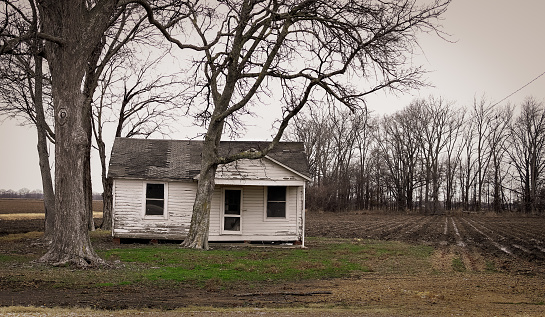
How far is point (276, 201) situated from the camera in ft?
82.2

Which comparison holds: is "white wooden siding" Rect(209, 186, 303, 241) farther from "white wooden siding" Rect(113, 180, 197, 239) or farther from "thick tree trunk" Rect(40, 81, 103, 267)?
"thick tree trunk" Rect(40, 81, 103, 267)

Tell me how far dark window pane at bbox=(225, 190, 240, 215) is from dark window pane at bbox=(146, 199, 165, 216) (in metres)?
2.65

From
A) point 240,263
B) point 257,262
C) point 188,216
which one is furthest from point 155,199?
point 240,263

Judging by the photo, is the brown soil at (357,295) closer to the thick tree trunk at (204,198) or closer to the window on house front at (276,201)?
the thick tree trunk at (204,198)

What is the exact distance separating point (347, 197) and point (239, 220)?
62.5m

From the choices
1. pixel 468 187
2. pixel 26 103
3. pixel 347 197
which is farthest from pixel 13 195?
pixel 26 103

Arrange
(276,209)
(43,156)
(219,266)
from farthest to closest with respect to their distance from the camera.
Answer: (276,209) < (43,156) < (219,266)

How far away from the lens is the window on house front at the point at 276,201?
81.9 ft

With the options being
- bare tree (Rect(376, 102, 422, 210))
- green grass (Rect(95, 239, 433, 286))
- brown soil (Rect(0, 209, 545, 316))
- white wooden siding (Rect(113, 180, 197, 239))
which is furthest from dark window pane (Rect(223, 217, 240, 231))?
bare tree (Rect(376, 102, 422, 210))

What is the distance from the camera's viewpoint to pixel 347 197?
3383 inches

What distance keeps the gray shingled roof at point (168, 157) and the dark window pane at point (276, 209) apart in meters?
1.72

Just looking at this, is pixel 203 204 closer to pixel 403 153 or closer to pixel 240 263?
pixel 240 263

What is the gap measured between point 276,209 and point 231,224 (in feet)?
6.57

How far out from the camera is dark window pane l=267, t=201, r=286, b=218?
982 inches
